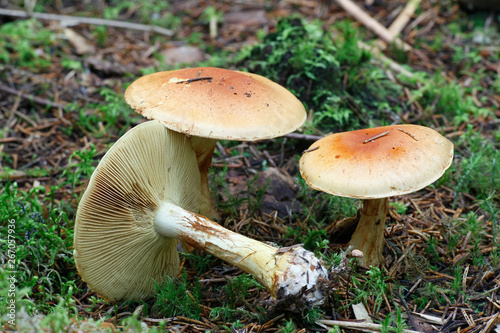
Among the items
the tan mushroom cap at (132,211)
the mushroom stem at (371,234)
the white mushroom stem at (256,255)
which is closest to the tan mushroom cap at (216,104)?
the tan mushroom cap at (132,211)

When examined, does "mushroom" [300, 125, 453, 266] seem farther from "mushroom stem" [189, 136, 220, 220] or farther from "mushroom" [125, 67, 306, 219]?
"mushroom stem" [189, 136, 220, 220]

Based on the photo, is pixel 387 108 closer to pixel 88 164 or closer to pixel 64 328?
pixel 88 164

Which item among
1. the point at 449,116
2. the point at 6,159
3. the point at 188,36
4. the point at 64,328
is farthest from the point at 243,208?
the point at 188,36

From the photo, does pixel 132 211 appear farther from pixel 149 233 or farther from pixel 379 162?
pixel 379 162

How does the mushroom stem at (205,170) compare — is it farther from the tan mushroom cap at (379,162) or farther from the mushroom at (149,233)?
the tan mushroom cap at (379,162)

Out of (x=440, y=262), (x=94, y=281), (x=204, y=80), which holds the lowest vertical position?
(x=440, y=262)

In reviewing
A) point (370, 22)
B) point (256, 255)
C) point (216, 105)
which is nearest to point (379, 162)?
point (256, 255)
